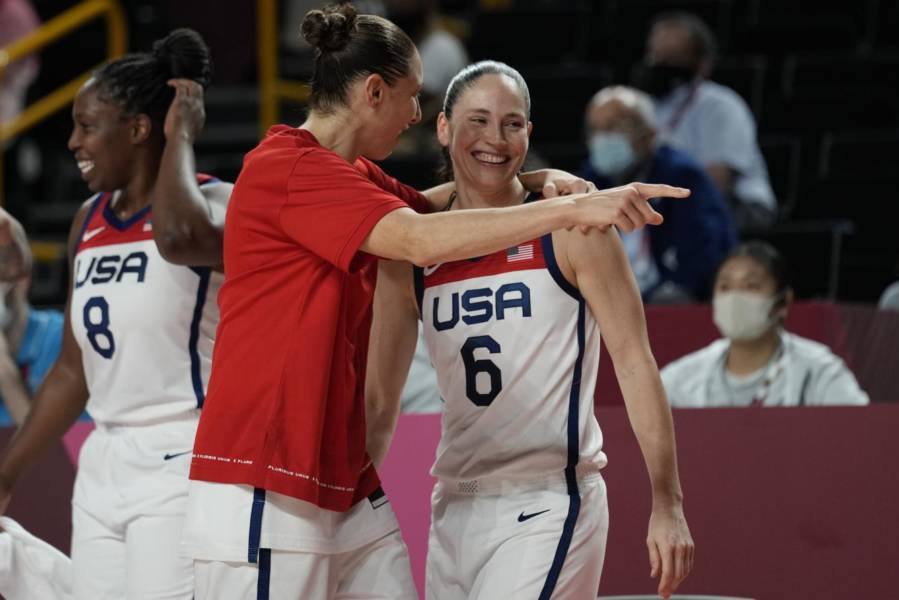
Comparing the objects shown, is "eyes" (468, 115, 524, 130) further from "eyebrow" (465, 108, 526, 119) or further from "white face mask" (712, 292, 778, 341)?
"white face mask" (712, 292, 778, 341)

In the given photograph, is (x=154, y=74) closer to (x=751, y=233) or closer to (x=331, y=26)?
(x=331, y=26)

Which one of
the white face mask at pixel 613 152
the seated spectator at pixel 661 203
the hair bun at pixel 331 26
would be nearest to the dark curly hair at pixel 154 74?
the hair bun at pixel 331 26

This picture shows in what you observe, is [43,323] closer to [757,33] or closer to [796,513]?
[796,513]

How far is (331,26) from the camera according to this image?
3.07 meters

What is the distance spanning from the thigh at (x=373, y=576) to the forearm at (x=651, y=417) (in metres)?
0.53

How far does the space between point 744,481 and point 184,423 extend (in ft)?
4.95

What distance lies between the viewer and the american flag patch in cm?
324

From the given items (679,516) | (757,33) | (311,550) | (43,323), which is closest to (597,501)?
(679,516)

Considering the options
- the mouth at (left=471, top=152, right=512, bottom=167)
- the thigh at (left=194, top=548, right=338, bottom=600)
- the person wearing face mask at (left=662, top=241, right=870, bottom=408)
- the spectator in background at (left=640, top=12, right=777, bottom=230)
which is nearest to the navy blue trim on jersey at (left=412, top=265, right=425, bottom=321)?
the mouth at (left=471, top=152, right=512, bottom=167)

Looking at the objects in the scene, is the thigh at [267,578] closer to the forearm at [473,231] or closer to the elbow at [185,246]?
the forearm at [473,231]

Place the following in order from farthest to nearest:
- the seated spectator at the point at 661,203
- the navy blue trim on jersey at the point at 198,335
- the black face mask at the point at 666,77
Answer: the black face mask at the point at 666,77, the seated spectator at the point at 661,203, the navy blue trim on jersey at the point at 198,335

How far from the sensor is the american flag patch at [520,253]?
324 centimetres

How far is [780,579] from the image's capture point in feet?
13.5

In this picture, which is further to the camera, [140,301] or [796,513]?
[796,513]
